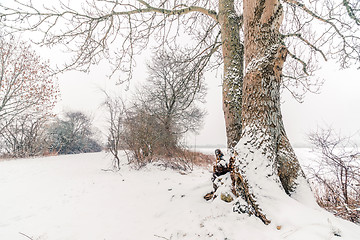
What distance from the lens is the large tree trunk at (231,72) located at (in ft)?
8.71

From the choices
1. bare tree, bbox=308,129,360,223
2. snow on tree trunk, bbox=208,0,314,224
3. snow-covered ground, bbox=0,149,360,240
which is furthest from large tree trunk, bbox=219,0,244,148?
bare tree, bbox=308,129,360,223

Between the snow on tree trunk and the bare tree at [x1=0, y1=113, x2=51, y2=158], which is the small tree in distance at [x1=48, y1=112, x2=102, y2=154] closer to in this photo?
the bare tree at [x1=0, y1=113, x2=51, y2=158]

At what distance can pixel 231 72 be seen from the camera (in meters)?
2.80

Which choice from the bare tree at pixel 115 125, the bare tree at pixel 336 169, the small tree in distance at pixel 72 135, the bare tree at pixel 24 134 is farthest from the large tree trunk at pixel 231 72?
the small tree in distance at pixel 72 135

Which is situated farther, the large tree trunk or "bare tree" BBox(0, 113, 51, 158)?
"bare tree" BBox(0, 113, 51, 158)

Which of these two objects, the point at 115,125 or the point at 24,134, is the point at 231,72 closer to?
the point at 115,125

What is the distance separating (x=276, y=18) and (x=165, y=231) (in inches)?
127

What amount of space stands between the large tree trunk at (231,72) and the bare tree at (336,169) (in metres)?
1.63

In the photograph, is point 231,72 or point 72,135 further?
point 72,135

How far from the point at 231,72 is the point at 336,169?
2.53 m

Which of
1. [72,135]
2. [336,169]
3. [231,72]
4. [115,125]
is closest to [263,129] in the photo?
[231,72]

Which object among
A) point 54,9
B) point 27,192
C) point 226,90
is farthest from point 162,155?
point 54,9

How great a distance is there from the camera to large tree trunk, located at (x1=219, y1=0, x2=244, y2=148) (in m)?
2.66

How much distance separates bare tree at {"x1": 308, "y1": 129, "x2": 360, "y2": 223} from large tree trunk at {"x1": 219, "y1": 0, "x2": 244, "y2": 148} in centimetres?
163
